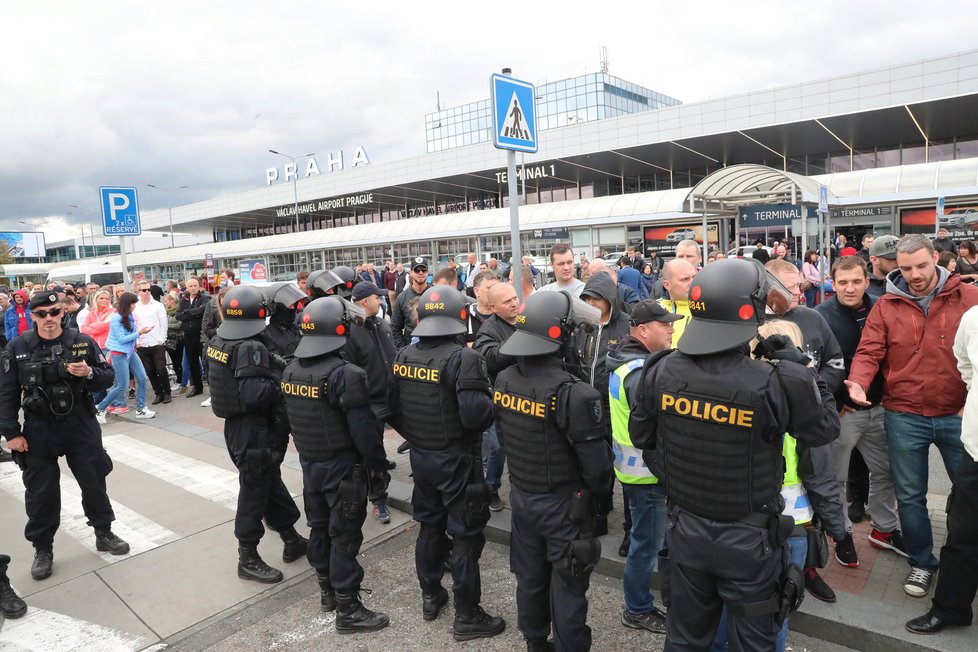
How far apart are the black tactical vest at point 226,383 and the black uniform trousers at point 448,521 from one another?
1390 millimetres

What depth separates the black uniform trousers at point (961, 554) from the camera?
301 centimetres

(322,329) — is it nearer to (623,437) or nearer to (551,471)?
(551,471)

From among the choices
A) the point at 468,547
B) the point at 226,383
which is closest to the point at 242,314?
the point at 226,383

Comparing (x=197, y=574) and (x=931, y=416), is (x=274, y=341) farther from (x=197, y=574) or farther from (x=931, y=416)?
(x=931, y=416)

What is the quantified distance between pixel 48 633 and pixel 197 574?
908 millimetres

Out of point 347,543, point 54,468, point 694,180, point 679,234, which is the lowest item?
point 347,543

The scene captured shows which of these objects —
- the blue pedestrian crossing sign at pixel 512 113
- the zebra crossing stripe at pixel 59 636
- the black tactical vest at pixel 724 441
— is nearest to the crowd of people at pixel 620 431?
the black tactical vest at pixel 724 441

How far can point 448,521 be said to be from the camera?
3.62 metres

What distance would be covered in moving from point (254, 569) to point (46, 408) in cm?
194

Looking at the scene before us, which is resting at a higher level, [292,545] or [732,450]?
[732,450]

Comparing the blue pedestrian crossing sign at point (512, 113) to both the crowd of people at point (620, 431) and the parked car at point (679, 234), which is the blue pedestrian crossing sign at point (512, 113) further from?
the parked car at point (679, 234)

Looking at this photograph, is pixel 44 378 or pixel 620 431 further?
pixel 44 378

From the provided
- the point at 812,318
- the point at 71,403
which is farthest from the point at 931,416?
the point at 71,403

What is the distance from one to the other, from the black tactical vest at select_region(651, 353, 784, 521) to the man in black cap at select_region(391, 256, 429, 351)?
451 centimetres
